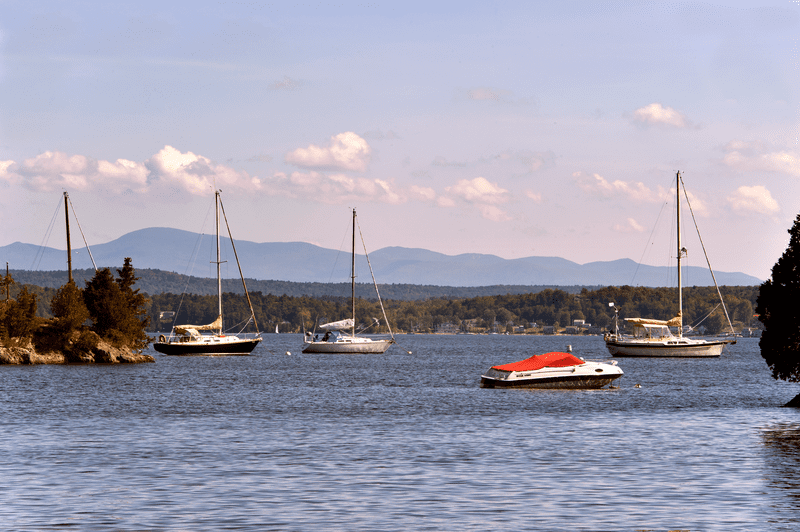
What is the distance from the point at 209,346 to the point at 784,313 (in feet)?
285

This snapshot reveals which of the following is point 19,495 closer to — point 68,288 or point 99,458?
point 99,458

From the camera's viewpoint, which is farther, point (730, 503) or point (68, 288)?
point (68, 288)

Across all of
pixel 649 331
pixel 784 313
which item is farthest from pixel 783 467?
pixel 649 331

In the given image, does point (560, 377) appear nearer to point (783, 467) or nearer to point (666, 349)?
point (783, 467)

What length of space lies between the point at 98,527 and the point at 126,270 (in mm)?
94369

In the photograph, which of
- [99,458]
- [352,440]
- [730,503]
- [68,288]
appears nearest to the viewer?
[730,503]

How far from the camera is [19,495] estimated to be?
81.7 ft

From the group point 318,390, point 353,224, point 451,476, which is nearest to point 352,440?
point 451,476

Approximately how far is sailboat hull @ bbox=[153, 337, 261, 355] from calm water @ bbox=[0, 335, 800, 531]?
183 feet

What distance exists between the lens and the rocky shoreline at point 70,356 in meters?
104

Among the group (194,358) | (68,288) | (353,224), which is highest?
(353,224)

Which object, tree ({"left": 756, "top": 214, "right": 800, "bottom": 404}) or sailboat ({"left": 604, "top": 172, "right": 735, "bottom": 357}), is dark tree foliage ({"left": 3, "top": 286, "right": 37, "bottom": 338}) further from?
tree ({"left": 756, "top": 214, "right": 800, "bottom": 404})

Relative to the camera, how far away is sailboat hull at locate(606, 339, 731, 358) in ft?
381

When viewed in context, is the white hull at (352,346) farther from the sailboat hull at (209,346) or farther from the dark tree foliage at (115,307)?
the dark tree foliage at (115,307)
